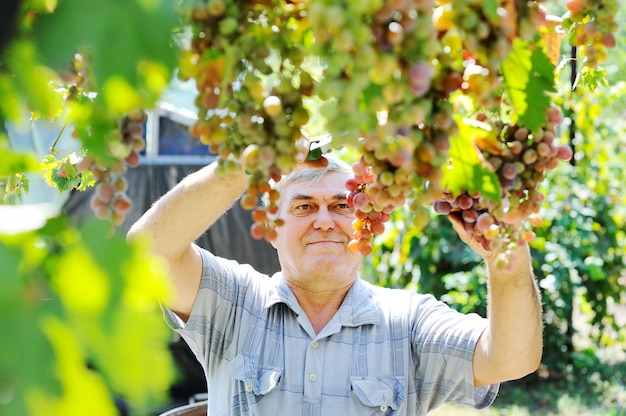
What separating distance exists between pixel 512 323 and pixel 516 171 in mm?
1017

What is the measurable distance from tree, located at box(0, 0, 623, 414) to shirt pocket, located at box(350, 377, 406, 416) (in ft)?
3.87

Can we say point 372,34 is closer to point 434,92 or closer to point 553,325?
point 434,92

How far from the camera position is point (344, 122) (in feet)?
2.27

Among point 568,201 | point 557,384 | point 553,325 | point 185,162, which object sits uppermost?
point 185,162

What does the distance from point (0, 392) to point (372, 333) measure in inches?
74.0

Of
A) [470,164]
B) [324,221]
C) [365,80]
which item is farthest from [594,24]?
[324,221]

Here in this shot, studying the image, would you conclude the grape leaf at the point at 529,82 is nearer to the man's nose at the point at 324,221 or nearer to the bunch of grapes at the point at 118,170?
the bunch of grapes at the point at 118,170

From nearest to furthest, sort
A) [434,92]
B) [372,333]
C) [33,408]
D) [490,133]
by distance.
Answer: [33,408]
[434,92]
[490,133]
[372,333]

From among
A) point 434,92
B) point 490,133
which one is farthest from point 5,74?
point 490,133

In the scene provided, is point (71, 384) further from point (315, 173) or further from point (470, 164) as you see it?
point (315, 173)

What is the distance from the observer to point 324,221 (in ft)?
7.89

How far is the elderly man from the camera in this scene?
216cm

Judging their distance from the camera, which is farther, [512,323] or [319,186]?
[319,186]

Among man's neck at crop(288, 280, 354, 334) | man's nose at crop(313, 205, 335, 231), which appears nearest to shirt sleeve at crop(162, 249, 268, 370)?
man's neck at crop(288, 280, 354, 334)
